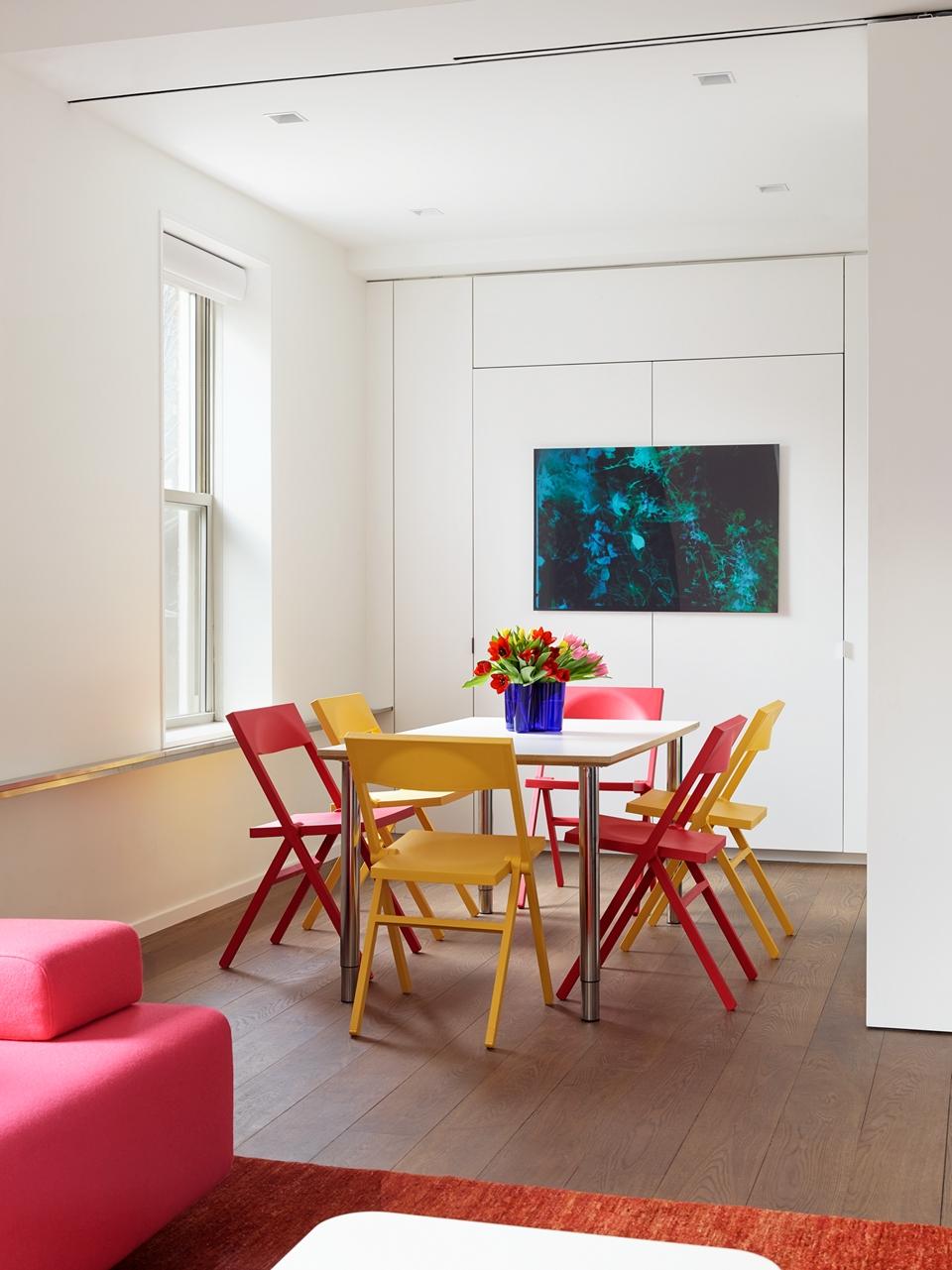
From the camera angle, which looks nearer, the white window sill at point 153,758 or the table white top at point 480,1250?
the table white top at point 480,1250

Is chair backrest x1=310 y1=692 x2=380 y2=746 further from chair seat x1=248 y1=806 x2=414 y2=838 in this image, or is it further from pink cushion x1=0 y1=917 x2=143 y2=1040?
pink cushion x1=0 y1=917 x2=143 y2=1040

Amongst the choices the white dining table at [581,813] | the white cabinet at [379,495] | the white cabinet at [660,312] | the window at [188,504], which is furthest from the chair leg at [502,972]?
the white cabinet at [660,312]

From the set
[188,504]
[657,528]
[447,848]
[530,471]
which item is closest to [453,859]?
[447,848]

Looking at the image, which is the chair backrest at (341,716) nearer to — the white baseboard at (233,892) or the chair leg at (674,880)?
the white baseboard at (233,892)

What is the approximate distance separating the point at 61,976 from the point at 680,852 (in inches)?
95.1

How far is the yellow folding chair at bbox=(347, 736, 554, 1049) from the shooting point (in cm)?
404

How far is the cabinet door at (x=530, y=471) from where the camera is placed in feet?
23.7

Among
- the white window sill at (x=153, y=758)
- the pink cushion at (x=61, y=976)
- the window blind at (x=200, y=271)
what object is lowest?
the pink cushion at (x=61, y=976)

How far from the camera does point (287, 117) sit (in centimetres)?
527

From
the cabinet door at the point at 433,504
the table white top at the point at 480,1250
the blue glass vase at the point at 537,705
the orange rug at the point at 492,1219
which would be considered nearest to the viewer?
the table white top at the point at 480,1250

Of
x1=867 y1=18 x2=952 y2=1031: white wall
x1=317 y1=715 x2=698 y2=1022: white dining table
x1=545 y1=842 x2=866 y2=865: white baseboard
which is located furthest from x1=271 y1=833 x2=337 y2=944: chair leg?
x1=545 y1=842 x2=866 y2=865: white baseboard

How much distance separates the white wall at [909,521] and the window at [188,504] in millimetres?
3226

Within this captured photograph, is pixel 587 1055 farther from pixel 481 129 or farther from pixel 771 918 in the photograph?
pixel 481 129

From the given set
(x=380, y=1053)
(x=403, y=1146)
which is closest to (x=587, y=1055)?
(x=380, y=1053)
